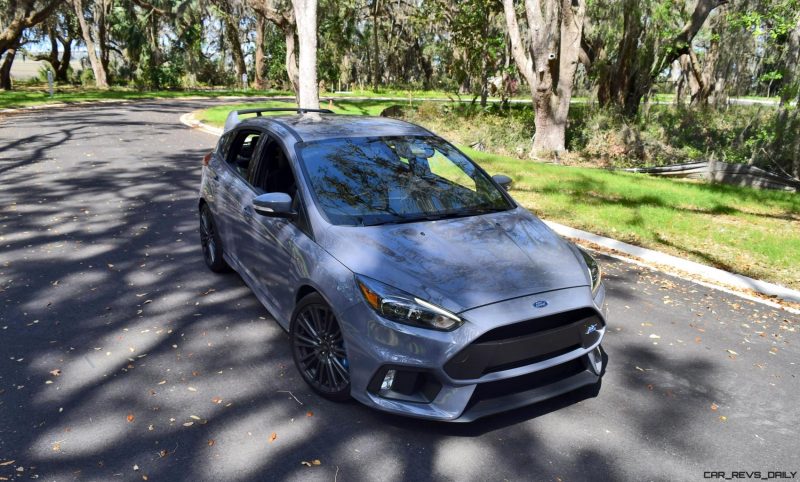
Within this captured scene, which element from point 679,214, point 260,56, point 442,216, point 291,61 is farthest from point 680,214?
point 260,56

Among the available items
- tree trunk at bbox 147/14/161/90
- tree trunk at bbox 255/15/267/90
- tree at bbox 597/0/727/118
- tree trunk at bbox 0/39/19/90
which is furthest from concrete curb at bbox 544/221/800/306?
tree trunk at bbox 255/15/267/90

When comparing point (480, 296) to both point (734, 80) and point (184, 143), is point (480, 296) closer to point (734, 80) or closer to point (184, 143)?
point (184, 143)

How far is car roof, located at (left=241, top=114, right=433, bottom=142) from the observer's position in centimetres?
486

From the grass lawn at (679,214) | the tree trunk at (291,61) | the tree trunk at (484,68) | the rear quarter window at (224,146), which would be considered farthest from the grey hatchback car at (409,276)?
the tree trunk at (484,68)

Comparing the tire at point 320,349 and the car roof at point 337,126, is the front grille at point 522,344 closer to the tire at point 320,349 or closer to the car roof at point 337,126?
the tire at point 320,349

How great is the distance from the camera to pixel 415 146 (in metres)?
5.06

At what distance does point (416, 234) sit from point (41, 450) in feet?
8.28

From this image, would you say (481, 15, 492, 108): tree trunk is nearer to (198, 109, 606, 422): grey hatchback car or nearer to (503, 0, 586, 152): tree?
(503, 0, 586, 152): tree

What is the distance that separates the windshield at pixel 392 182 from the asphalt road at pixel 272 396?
130 cm

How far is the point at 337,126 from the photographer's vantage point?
5.11m

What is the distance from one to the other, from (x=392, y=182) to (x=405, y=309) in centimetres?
Result: 149

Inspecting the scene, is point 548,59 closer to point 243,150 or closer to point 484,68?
point 484,68

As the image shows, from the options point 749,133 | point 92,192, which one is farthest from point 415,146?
point 749,133

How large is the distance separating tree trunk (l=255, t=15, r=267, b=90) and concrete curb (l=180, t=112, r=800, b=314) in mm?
40521
